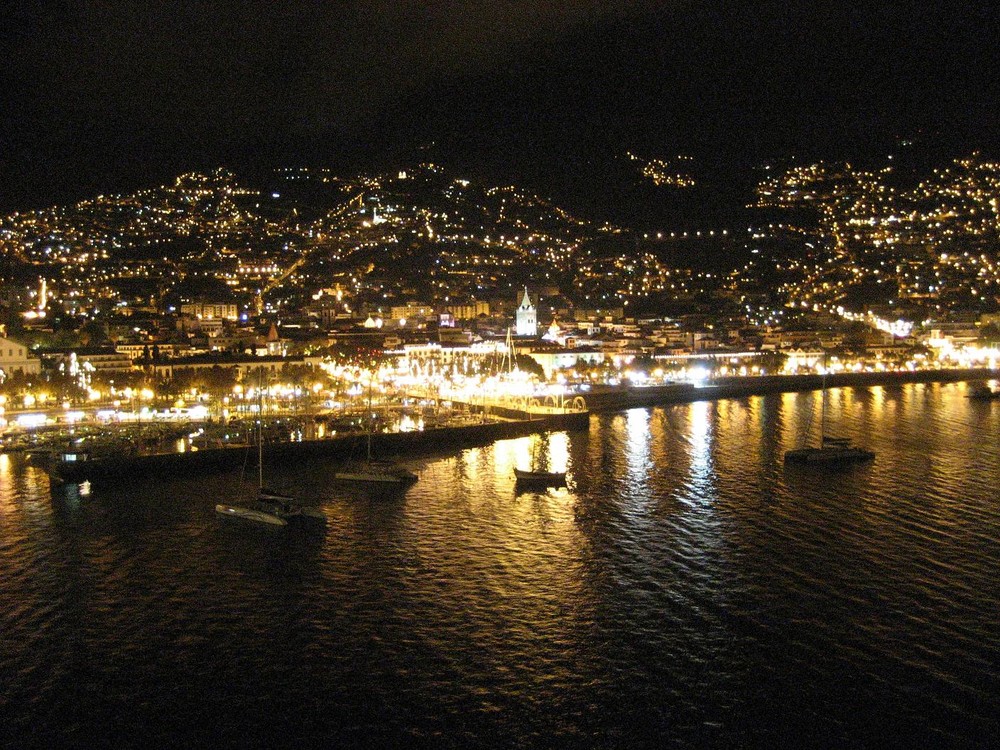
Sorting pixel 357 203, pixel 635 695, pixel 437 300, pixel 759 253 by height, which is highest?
pixel 357 203

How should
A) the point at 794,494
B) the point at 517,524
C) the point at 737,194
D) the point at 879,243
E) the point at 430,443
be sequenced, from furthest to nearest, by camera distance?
the point at 737,194 → the point at 879,243 → the point at 430,443 → the point at 794,494 → the point at 517,524

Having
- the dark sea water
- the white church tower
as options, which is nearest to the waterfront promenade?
the dark sea water

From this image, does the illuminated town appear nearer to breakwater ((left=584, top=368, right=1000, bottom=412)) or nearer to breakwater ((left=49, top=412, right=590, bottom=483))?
breakwater ((left=49, top=412, right=590, bottom=483))

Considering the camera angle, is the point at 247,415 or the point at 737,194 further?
the point at 737,194

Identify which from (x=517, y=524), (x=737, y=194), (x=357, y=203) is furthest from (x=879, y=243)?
(x=517, y=524)

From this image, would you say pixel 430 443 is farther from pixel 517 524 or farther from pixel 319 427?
pixel 517 524

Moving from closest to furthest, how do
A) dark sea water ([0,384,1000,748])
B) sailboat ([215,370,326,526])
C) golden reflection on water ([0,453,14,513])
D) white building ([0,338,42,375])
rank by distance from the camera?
dark sea water ([0,384,1000,748]), sailboat ([215,370,326,526]), golden reflection on water ([0,453,14,513]), white building ([0,338,42,375])

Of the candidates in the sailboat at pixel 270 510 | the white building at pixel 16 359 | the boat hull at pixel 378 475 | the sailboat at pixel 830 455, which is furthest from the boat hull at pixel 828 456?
the white building at pixel 16 359

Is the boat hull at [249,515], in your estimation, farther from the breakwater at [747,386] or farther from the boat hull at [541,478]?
the breakwater at [747,386]
